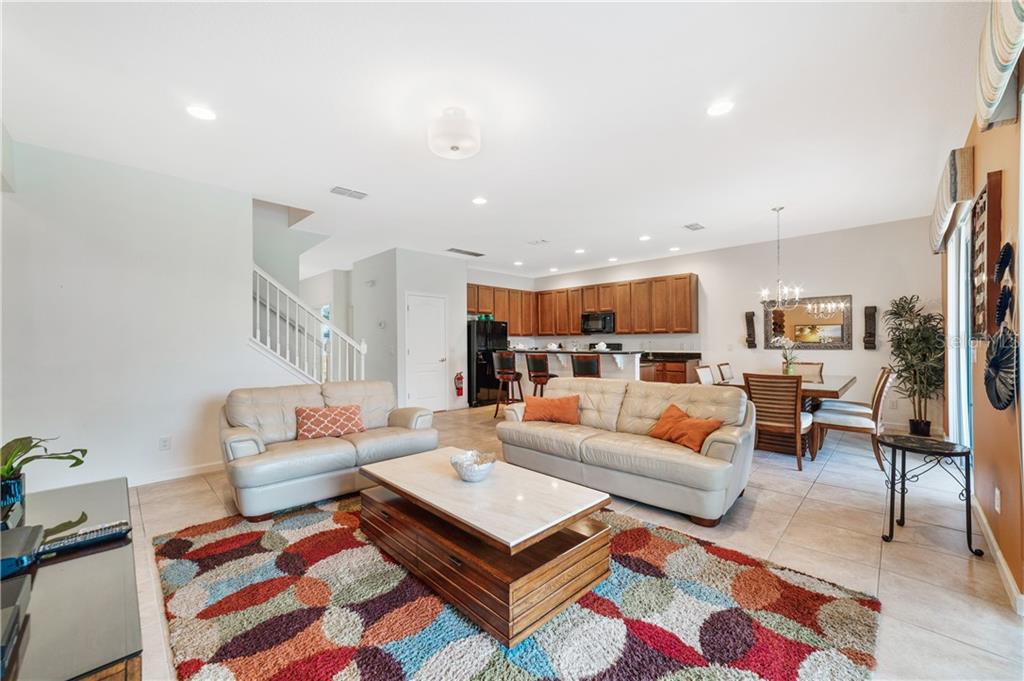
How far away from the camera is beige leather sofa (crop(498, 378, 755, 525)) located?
8.82 ft

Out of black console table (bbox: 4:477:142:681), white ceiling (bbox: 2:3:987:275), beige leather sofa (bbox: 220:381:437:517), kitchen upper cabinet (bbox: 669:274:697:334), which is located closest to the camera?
black console table (bbox: 4:477:142:681)

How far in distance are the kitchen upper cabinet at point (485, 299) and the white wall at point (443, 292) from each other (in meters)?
0.72

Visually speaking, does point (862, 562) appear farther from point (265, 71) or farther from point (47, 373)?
point (47, 373)

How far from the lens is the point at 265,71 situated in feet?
7.61

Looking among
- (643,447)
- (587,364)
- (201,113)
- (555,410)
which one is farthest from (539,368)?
(201,113)

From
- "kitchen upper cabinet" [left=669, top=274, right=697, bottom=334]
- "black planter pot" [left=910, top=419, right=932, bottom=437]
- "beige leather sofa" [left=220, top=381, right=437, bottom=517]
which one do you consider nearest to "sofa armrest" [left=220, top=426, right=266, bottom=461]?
"beige leather sofa" [left=220, top=381, right=437, bottom=517]

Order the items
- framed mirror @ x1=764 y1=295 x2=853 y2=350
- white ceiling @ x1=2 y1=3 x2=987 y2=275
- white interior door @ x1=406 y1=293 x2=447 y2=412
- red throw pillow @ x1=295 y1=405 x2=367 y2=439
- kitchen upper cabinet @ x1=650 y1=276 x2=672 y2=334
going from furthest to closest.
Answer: kitchen upper cabinet @ x1=650 y1=276 x2=672 y2=334
white interior door @ x1=406 y1=293 x2=447 y2=412
framed mirror @ x1=764 y1=295 x2=853 y2=350
red throw pillow @ x1=295 y1=405 x2=367 y2=439
white ceiling @ x1=2 y1=3 x2=987 y2=275

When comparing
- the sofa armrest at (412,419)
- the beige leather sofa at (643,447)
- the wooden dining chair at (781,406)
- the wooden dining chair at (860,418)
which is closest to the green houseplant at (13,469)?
the sofa armrest at (412,419)

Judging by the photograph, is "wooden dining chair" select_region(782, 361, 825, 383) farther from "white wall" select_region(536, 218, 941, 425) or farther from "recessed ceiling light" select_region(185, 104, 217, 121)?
"recessed ceiling light" select_region(185, 104, 217, 121)

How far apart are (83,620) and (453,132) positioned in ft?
8.42

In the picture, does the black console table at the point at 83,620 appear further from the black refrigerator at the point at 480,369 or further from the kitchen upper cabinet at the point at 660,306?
the kitchen upper cabinet at the point at 660,306

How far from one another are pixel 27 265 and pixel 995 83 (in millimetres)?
5895

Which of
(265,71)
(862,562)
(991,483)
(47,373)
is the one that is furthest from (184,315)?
(991,483)

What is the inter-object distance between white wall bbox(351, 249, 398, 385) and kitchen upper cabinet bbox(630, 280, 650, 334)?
171 inches
